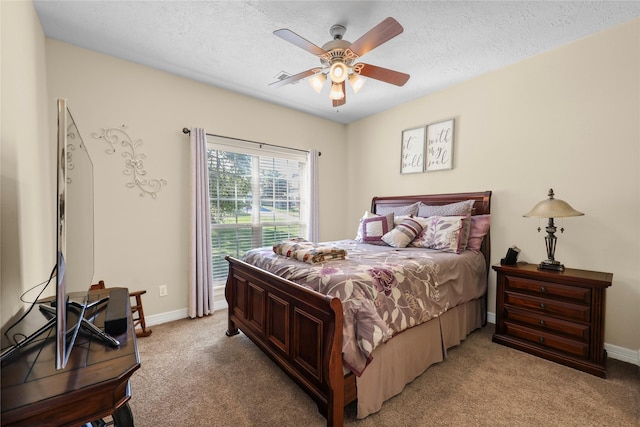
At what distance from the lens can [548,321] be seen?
2.23 meters

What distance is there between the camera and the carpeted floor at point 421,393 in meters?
1.60

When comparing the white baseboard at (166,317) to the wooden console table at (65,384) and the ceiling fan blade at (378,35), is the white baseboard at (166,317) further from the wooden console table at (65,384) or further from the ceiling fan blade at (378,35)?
the ceiling fan blade at (378,35)

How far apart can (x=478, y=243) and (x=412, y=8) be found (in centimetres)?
225

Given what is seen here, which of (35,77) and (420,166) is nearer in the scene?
(35,77)

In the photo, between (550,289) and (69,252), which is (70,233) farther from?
(550,289)

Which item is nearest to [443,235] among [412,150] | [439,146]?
[439,146]

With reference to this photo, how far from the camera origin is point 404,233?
2918mm

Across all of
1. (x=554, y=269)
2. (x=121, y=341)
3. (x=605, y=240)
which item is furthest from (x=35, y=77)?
(x=605, y=240)

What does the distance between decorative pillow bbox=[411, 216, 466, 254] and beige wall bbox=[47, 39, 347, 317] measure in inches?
100

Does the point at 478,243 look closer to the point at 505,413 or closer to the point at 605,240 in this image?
the point at 605,240

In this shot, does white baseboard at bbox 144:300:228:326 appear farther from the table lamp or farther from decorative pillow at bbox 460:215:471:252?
the table lamp

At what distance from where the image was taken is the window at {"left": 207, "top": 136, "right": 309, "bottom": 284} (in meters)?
3.40

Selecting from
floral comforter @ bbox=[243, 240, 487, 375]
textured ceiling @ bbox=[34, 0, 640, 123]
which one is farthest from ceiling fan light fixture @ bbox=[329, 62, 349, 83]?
floral comforter @ bbox=[243, 240, 487, 375]

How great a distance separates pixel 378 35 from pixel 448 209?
2012mm
